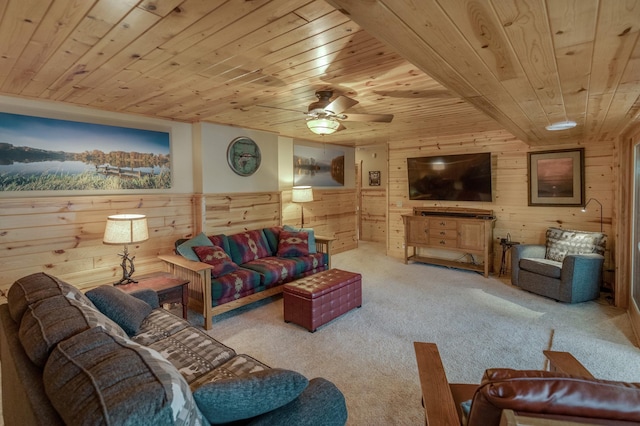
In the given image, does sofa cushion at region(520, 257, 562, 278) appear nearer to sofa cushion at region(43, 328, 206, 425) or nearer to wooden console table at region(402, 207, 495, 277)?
wooden console table at region(402, 207, 495, 277)

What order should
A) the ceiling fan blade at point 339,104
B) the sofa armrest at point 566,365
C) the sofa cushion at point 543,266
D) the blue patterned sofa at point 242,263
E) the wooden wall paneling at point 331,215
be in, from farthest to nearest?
the wooden wall paneling at point 331,215 → the sofa cushion at point 543,266 → the blue patterned sofa at point 242,263 → the ceiling fan blade at point 339,104 → the sofa armrest at point 566,365

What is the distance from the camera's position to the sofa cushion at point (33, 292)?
1618mm

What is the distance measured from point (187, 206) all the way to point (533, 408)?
417 cm

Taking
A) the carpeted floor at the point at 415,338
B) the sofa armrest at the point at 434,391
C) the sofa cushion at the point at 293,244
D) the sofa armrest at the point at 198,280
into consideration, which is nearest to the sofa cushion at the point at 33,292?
the sofa armrest at the point at 198,280

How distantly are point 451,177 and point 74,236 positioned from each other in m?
5.45

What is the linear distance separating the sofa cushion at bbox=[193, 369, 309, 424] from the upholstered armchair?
4095mm

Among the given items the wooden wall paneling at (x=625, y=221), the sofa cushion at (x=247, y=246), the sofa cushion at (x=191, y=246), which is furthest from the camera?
the sofa cushion at (x=247, y=246)

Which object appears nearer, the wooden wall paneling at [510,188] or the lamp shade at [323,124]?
the lamp shade at [323,124]

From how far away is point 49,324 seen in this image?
1321mm

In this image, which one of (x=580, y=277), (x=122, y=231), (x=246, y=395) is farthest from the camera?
(x=580, y=277)

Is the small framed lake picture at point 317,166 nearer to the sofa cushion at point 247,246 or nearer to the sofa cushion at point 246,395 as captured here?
the sofa cushion at point 247,246

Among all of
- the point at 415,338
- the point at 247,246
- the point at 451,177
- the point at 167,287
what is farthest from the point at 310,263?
the point at 451,177

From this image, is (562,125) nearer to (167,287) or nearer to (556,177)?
(556,177)

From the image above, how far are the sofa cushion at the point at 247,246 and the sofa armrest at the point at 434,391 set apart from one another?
296 cm
